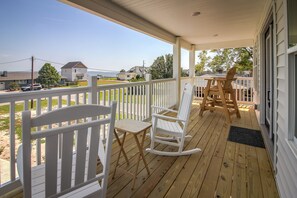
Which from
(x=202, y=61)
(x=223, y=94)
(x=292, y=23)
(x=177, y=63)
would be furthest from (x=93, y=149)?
(x=202, y=61)

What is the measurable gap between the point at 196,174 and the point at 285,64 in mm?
1411

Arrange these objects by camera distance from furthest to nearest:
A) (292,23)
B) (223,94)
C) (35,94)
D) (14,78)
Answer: (223,94) < (14,78) < (35,94) < (292,23)

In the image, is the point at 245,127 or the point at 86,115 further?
the point at 245,127

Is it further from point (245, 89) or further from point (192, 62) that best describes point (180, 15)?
point (245, 89)

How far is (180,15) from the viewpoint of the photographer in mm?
3508

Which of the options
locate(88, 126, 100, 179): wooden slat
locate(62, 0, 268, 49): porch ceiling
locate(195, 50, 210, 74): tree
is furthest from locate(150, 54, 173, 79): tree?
locate(88, 126, 100, 179): wooden slat

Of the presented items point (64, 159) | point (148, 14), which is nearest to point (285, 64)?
point (64, 159)

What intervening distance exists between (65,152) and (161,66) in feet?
34.3

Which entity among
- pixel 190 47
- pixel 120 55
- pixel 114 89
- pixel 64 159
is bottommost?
pixel 64 159

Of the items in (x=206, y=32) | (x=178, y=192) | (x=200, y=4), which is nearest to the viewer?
(x=178, y=192)

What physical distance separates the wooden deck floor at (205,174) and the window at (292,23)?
139cm

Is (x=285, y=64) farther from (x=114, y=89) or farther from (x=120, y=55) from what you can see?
(x=120, y=55)

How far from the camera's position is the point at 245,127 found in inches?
146

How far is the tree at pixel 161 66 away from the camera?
10.8 meters
